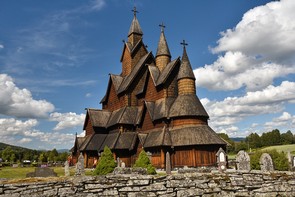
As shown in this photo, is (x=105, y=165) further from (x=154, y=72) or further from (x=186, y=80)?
(x=154, y=72)

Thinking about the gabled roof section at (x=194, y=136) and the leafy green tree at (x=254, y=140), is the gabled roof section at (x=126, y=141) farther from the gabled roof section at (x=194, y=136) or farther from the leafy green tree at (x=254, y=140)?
the leafy green tree at (x=254, y=140)

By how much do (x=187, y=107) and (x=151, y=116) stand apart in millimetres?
4866

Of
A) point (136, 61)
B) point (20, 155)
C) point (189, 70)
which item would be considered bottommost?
point (20, 155)

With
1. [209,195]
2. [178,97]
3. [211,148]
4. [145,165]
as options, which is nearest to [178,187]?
[209,195]

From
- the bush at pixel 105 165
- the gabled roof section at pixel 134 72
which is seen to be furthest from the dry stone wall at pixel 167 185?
the gabled roof section at pixel 134 72

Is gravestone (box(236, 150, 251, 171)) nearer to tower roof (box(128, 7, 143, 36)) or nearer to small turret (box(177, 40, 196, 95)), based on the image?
small turret (box(177, 40, 196, 95))

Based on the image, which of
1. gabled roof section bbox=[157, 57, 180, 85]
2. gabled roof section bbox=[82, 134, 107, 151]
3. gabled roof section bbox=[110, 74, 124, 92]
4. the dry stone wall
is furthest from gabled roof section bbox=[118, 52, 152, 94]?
the dry stone wall

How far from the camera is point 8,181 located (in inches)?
340

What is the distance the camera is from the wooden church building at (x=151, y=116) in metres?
28.7

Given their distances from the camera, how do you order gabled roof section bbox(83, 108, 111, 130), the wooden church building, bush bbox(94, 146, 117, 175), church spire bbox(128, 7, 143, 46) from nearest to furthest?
bush bbox(94, 146, 117, 175) → the wooden church building → gabled roof section bbox(83, 108, 111, 130) → church spire bbox(128, 7, 143, 46)

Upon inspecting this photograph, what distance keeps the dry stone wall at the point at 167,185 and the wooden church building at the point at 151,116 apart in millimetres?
17612

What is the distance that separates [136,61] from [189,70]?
1236cm

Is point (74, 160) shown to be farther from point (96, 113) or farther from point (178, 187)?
point (178, 187)

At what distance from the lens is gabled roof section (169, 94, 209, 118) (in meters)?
30.5
